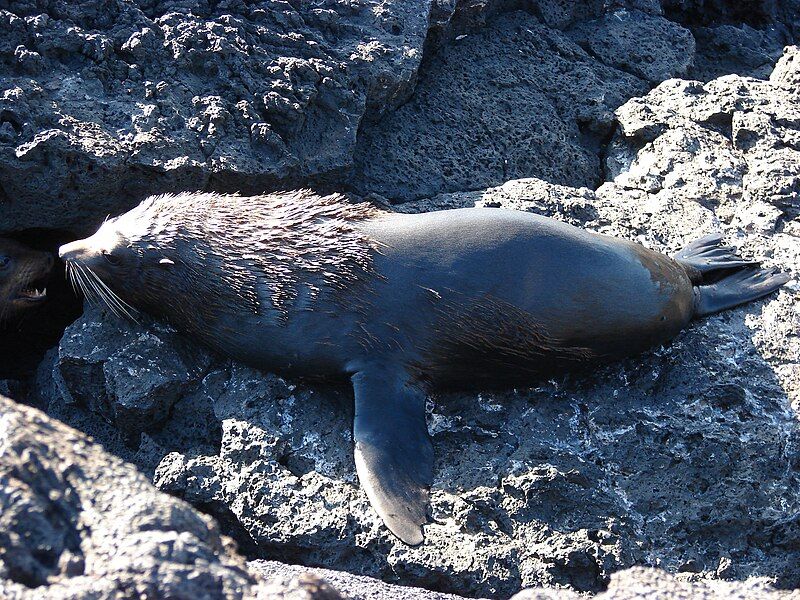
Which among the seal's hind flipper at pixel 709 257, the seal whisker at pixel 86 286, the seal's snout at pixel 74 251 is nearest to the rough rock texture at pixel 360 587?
the seal whisker at pixel 86 286

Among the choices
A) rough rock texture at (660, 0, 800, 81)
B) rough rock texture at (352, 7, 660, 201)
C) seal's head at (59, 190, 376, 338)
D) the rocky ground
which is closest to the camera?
the rocky ground

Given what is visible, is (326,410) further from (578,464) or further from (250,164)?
(250,164)

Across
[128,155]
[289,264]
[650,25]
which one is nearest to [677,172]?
[650,25]

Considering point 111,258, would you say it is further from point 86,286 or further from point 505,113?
point 505,113

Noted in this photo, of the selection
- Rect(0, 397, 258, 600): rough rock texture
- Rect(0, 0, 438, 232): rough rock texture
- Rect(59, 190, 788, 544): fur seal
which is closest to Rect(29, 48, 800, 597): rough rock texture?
Rect(59, 190, 788, 544): fur seal

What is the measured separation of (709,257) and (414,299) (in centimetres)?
172

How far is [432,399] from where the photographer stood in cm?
466

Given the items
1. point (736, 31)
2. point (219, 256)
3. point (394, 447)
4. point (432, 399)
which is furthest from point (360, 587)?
point (736, 31)

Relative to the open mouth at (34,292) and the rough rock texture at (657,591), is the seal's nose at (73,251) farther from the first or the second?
the rough rock texture at (657,591)

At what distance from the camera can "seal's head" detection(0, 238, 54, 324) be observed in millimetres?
5547

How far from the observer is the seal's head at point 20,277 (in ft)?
18.2

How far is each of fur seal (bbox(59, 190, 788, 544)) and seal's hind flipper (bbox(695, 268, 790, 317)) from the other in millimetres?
12

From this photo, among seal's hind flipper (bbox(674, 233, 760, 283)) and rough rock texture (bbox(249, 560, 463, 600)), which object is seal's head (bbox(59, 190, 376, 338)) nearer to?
rough rock texture (bbox(249, 560, 463, 600))

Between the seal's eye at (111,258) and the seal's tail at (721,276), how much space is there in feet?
9.66
